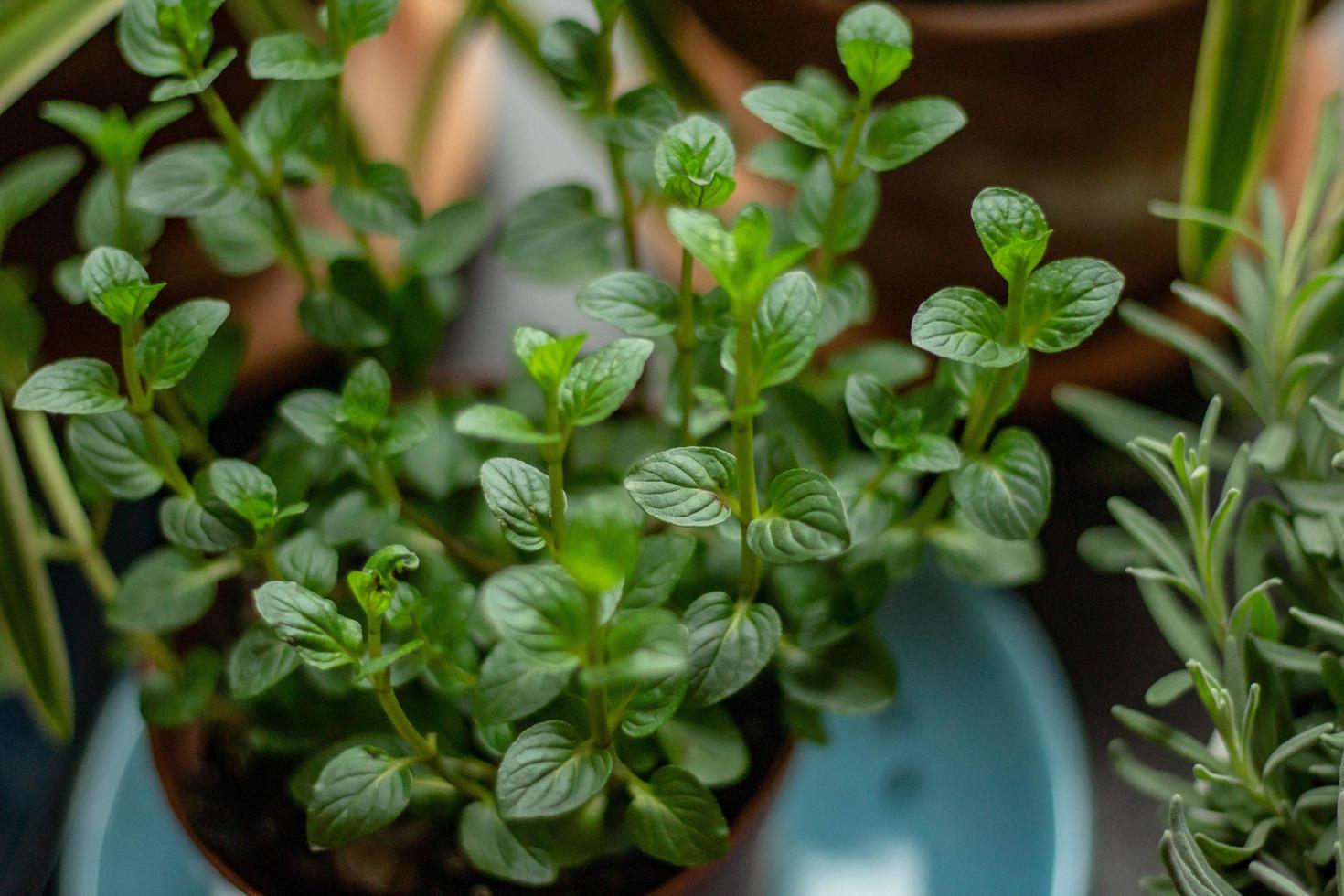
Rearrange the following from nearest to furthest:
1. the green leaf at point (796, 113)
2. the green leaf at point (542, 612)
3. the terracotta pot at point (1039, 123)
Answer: the green leaf at point (542, 612) → the green leaf at point (796, 113) → the terracotta pot at point (1039, 123)

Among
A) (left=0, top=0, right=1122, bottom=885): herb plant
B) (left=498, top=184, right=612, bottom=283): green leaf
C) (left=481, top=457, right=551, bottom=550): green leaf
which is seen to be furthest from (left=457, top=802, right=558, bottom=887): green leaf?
(left=498, top=184, right=612, bottom=283): green leaf

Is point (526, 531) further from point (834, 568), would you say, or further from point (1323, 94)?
point (1323, 94)

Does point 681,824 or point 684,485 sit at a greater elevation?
point 684,485

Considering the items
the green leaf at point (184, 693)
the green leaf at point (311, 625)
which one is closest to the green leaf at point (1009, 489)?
the green leaf at point (311, 625)

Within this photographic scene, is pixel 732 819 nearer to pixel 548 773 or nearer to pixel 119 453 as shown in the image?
pixel 548 773

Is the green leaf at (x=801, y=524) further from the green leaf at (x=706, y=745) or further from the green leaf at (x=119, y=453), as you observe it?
the green leaf at (x=119, y=453)

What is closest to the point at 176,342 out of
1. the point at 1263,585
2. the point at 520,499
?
the point at 520,499

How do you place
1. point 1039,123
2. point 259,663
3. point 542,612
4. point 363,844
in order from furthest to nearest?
point 1039,123 < point 363,844 < point 259,663 < point 542,612

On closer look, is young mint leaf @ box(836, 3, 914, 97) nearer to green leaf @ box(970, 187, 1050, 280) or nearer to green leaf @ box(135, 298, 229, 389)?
green leaf @ box(970, 187, 1050, 280)
